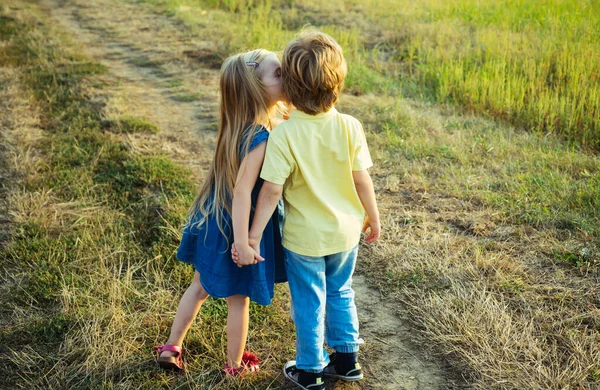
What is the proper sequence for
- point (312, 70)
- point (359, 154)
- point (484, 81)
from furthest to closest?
point (484, 81), point (359, 154), point (312, 70)

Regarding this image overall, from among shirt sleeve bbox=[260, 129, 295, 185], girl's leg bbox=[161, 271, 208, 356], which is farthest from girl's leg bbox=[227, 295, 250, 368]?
shirt sleeve bbox=[260, 129, 295, 185]

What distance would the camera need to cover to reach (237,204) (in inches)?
91.8

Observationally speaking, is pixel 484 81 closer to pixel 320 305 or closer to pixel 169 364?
pixel 320 305

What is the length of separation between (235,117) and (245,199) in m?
0.38

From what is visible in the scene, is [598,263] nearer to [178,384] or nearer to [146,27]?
→ [178,384]

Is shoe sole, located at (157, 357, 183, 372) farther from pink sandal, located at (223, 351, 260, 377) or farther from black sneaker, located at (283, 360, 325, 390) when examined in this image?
black sneaker, located at (283, 360, 325, 390)

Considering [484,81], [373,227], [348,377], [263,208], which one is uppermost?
[263,208]

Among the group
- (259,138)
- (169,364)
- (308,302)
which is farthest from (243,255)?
(169,364)

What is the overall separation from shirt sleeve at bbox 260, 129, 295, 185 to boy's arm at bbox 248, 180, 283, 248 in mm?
40

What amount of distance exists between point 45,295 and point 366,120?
3.94 metres

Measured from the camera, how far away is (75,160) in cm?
523

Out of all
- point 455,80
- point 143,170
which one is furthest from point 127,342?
point 455,80

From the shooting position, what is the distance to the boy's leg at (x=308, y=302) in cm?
244

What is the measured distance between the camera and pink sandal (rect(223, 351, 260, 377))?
272cm
